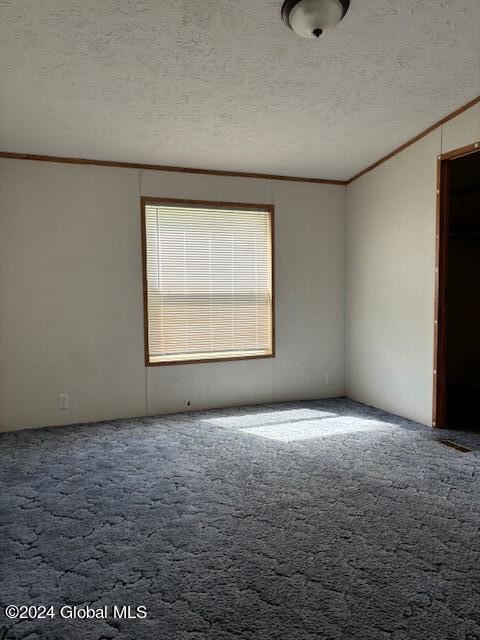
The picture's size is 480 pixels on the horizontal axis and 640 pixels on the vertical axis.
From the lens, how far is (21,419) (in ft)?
13.5

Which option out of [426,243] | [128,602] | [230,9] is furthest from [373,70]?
[128,602]

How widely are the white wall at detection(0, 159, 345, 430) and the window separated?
Answer: 116 mm

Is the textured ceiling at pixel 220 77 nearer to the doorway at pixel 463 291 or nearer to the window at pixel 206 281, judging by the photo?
the window at pixel 206 281

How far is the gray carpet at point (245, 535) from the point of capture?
1689 millimetres

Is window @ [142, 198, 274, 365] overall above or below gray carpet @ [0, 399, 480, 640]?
above

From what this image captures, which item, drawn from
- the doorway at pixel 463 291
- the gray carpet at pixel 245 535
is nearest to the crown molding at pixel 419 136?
the doorway at pixel 463 291

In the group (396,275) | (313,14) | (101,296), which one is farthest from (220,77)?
(396,275)

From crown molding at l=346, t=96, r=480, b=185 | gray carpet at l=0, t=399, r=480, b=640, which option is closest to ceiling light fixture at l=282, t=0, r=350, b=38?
crown molding at l=346, t=96, r=480, b=185

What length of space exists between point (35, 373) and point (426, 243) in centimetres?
398

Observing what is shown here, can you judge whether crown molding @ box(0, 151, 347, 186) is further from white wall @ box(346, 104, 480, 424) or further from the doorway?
the doorway

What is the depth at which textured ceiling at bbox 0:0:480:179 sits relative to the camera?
2.45 metres

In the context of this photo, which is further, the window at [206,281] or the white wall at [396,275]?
the window at [206,281]

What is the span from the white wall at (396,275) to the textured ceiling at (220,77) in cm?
31

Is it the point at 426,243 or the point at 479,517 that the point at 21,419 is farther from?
the point at 426,243
